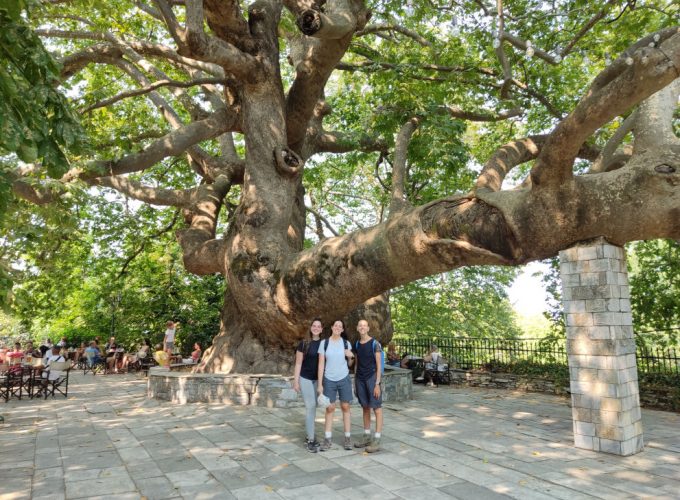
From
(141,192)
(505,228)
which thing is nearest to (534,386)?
(505,228)

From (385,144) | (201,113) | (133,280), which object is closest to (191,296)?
(133,280)

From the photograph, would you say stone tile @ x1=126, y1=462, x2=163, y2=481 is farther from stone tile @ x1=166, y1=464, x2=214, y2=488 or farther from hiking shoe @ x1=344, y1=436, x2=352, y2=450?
hiking shoe @ x1=344, y1=436, x2=352, y2=450

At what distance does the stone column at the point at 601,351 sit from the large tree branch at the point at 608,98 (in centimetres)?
132

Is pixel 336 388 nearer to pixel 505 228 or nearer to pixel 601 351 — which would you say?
Answer: pixel 505 228

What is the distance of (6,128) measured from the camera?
3.98 m

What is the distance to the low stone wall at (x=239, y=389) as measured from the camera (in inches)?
356

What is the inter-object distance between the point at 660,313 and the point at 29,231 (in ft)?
48.1

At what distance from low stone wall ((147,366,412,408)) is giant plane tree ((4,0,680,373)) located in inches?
Result: 33.0

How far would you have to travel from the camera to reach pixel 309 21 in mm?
6445

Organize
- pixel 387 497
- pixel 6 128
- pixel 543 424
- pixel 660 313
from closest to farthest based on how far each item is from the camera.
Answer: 1. pixel 6 128
2. pixel 387 497
3. pixel 543 424
4. pixel 660 313

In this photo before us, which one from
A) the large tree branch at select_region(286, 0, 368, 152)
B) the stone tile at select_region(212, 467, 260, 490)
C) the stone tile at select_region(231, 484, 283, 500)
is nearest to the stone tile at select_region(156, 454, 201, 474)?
the stone tile at select_region(212, 467, 260, 490)

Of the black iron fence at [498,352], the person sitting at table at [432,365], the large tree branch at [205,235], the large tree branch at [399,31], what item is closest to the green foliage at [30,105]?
the large tree branch at [205,235]

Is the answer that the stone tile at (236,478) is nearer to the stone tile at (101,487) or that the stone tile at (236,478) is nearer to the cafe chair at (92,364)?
the stone tile at (101,487)

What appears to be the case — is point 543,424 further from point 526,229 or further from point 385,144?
point 385,144
